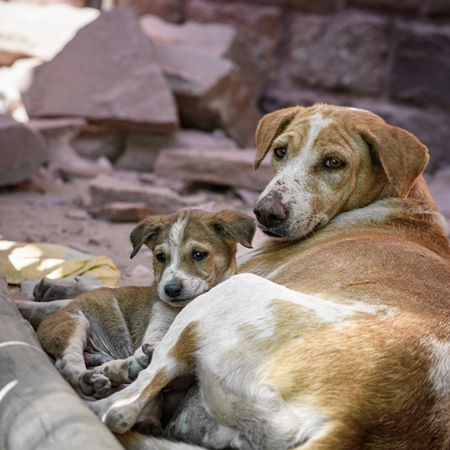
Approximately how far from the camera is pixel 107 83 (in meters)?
8.83

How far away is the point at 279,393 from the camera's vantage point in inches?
107

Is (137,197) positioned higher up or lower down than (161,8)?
lower down

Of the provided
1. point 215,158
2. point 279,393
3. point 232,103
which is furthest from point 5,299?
point 232,103

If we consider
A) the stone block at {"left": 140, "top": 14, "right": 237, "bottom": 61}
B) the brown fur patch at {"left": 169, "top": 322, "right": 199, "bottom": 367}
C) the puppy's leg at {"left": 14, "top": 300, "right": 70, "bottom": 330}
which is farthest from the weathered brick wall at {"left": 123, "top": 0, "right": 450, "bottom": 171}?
the brown fur patch at {"left": 169, "top": 322, "right": 199, "bottom": 367}

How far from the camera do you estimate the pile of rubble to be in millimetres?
8102

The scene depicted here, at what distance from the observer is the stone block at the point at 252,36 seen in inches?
390

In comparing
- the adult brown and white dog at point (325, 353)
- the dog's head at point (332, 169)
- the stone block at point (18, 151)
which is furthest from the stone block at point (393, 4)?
the adult brown and white dog at point (325, 353)

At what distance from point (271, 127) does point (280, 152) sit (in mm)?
283

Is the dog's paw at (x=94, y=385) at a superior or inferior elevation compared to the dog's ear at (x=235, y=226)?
inferior

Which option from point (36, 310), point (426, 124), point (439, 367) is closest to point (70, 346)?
point (36, 310)

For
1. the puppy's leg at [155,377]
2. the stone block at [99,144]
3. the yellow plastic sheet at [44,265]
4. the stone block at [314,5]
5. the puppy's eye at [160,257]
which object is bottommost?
the stone block at [99,144]

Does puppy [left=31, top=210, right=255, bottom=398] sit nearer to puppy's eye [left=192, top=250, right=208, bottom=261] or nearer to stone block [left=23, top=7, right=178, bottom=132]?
puppy's eye [left=192, top=250, right=208, bottom=261]

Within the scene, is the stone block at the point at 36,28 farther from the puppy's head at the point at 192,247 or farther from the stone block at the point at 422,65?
the puppy's head at the point at 192,247

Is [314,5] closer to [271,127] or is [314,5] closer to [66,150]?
[66,150]
